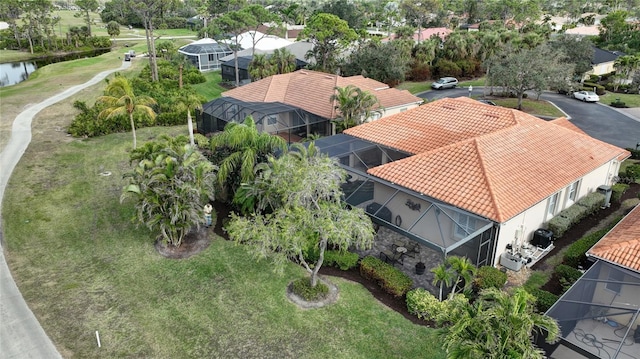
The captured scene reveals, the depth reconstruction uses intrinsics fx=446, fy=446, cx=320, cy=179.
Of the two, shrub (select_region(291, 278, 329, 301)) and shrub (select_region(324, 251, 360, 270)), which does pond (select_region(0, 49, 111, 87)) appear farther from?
shrub (select_region(291, 278, 329, 301))

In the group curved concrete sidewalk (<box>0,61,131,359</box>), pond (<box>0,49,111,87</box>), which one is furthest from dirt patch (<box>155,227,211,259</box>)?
pond (<box>0,49,111,87</box>)

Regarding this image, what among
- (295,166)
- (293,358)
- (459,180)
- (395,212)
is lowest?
(293,358)

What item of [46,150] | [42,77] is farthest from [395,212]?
[42,77]

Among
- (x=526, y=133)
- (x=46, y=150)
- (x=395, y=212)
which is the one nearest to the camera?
(x=395, y=212)

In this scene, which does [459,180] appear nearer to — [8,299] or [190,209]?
[190,209]

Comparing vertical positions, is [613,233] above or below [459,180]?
below

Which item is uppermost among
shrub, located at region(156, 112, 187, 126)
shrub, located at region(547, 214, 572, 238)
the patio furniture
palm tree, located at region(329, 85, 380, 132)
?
palm tree, located at region(329, 85, 380, 132)
